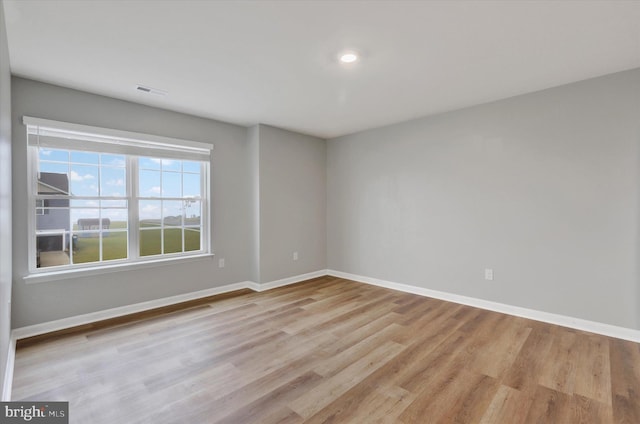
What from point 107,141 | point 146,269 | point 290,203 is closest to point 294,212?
point 290,203

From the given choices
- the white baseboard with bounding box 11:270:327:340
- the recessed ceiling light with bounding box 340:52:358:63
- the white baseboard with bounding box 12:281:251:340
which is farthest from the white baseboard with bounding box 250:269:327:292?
the recessed ceiling light with bounding box 340:52:358:63

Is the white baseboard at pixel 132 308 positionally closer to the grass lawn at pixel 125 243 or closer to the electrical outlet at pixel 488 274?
the grass lawn at pixel 125 243

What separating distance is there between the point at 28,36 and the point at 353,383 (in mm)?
3432

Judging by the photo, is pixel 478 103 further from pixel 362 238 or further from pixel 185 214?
pixel 185 214

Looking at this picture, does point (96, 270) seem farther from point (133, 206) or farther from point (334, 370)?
point (334, 370)

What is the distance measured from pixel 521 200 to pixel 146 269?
14.8ft

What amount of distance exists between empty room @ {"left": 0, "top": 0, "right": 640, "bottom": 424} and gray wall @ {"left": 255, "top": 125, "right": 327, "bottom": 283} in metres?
0.06

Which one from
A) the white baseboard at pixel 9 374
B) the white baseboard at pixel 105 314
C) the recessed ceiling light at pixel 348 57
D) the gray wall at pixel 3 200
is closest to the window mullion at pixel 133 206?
the white baseboard at pixel 105 314

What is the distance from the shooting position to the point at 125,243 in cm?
345

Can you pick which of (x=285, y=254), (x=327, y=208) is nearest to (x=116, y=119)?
(x=285, y=254)

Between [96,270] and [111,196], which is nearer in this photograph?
[96,270]

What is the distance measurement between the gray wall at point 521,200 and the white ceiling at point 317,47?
34cm

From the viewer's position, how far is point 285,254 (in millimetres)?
4676

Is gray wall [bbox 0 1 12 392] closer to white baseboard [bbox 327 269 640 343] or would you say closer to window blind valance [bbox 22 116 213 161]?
window blind valance [bbox 22 116 213 161]
